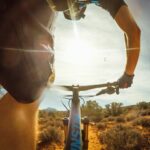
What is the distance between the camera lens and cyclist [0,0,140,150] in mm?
1873

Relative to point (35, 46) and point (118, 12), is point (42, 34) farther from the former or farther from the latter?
point (118, 12)

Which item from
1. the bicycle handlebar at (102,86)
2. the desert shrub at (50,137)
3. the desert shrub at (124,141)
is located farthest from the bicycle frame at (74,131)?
the desert shrub at (50,137)

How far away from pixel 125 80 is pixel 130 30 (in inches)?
16.3

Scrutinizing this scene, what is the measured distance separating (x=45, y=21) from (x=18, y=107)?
59 cm

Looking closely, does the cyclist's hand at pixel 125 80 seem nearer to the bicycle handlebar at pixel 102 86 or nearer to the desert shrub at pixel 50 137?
the bicycle handlebar at pixel 102 86

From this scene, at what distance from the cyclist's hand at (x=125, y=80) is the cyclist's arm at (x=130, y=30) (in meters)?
0.19

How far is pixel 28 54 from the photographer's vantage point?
6.27 ft

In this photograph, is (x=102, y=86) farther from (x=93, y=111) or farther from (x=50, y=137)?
(x=93, y=111)

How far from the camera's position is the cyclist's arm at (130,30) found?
6.94ft

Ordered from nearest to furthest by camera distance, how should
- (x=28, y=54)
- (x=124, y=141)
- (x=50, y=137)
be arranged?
(x=28, y=54) < (x=124, y=141) < (x=50, y=137)

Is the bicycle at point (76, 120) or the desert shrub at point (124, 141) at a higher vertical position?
the desert shrub at point (124, 141)

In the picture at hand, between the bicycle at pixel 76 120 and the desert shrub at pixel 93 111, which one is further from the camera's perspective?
the desert shrub at pixel 93 111

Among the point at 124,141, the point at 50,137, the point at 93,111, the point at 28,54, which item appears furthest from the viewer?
the point at 93,111

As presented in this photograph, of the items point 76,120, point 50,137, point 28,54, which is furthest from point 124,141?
point 28,54
